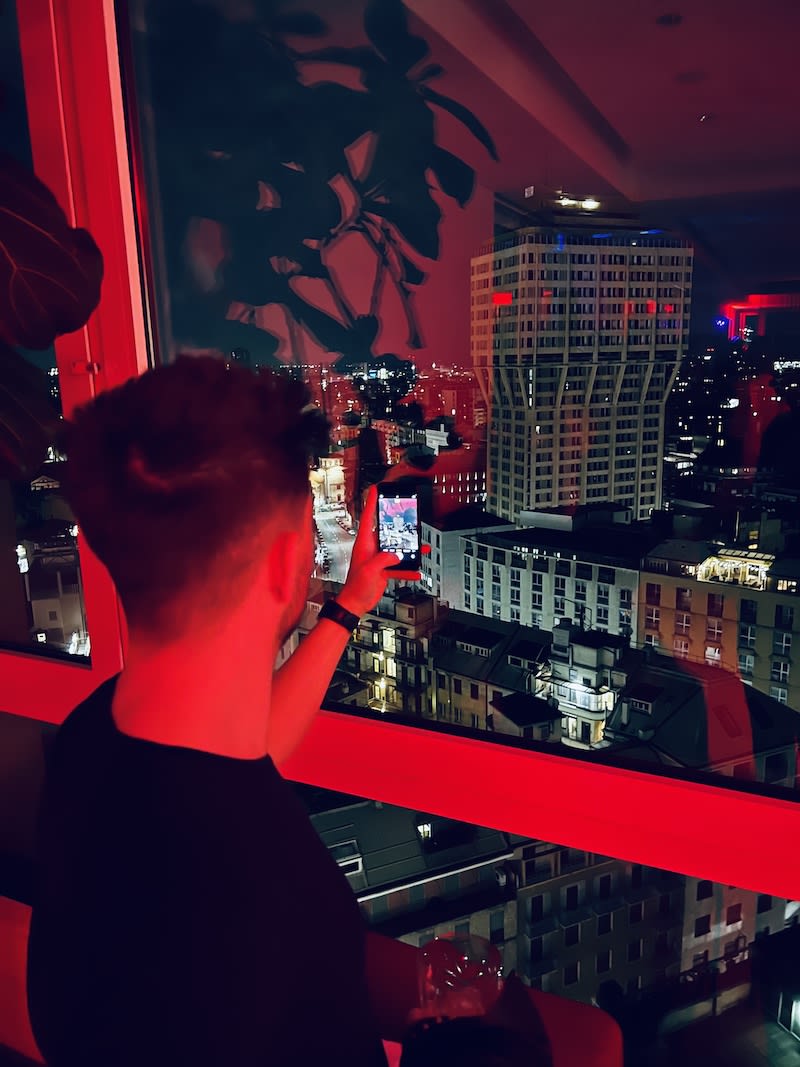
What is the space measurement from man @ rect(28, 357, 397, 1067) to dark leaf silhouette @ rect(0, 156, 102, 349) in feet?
3.39

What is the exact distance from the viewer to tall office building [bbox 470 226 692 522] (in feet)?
5.18

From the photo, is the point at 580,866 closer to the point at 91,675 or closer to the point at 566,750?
the point at 566,750

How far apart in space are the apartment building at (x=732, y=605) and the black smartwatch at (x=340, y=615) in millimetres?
863

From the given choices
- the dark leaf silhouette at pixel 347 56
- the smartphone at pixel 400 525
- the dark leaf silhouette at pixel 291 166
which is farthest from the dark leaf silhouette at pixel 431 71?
the smartphone at pixel 400 525

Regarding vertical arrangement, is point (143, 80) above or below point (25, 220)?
above

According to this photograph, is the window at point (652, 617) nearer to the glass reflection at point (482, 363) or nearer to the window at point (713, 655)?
the glass reflection at point (482, 363)

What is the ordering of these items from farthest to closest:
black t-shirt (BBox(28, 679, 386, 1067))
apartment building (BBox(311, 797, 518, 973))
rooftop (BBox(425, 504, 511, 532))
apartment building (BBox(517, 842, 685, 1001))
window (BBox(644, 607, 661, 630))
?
apartment building (BBox(517, 842, 685, 1001)) → apartment building (BBox(311, 797, 518, 973)) → window (BBox(644, 607, 661, 630)) → rooftop (BBox(425, 504, 511, 532)) → black t-shirt (BBox(28, 679, 386, 1067))

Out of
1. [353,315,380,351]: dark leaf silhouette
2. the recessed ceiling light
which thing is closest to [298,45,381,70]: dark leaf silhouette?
[353,315,380,351]: dark leaf silhouette

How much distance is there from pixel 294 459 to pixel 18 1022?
1590 millimetres

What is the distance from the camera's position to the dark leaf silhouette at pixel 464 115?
1618mm

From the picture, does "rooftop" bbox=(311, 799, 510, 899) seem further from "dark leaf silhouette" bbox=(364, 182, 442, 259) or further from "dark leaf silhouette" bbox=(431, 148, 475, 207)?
"dark leaf silhouette" bbox=(431, 148, 475, 207)

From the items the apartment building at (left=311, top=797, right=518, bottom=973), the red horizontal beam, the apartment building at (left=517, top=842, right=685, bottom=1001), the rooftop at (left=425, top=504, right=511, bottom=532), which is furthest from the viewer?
the apartment building at (left=517, top=842, right=685, bottom=1001)

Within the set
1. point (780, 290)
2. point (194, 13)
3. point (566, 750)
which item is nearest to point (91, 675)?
point (566, 750)

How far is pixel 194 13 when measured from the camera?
172 centimetres
